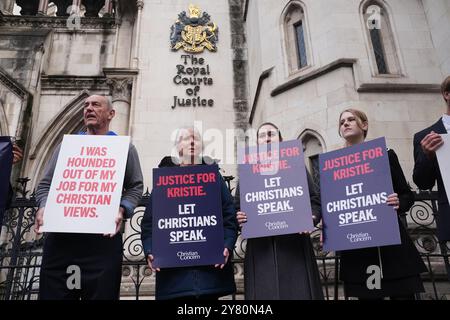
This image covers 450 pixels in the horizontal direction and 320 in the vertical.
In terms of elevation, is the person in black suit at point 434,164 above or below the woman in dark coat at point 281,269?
above

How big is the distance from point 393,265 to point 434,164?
99cm

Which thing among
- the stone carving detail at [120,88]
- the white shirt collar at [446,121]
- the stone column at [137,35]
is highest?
the stone column at [137,35]

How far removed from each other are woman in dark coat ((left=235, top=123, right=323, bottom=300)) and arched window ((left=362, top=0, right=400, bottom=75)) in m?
6.08

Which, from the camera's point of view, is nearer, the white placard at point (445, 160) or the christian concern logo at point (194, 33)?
the white placard at point (445, 160)

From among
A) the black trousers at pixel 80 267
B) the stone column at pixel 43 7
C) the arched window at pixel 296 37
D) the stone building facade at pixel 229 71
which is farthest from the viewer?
the stone column at pixel 43 7

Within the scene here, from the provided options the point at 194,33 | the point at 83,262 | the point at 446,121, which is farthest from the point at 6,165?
the point at 194,33

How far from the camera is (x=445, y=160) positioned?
3.14m

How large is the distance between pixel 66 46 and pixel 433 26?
12.2 metres

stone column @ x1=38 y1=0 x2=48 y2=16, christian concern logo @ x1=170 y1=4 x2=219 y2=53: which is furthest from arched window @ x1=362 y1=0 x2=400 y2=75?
stone column @ x1=38 y1=0 x2=48 y2=16

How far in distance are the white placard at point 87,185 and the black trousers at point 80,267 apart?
146 mm

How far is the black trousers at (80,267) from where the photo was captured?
281cm

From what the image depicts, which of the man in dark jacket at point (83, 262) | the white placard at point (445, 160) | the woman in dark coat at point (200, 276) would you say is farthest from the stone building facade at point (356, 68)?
the man in dark jacket at point (83, 262)

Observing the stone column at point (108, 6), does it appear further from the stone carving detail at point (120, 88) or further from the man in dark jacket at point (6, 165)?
the man in dark jacket at point (6, 165)

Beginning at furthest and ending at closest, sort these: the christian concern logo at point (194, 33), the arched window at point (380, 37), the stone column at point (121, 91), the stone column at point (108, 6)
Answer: the stone column at point (108, 6)
the christian concern logo at point (194, 33)
the stone column at point (121, 91)
the arched window at point (380, 37)
